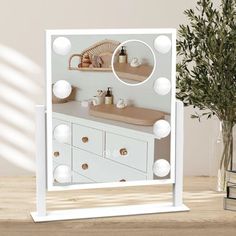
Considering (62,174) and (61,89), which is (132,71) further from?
(62,174)

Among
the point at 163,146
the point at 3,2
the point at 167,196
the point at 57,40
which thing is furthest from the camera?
the point at 3,2

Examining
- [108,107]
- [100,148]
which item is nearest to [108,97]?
[108,107]

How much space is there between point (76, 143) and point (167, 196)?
361 millimetres

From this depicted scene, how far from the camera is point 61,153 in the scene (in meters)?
1.67

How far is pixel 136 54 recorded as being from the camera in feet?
5.51

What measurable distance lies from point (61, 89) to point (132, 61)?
199 mm

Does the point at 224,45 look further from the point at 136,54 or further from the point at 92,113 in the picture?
the point at 92,113

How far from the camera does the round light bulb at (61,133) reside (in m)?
1.65

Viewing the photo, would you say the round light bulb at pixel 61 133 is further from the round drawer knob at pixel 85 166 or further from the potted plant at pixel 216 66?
the potted plant at pixel 216 66

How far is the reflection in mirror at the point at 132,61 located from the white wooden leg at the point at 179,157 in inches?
5.2

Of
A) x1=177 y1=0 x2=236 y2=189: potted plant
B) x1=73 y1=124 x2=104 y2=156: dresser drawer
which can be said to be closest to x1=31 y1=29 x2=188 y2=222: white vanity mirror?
x1=73 y1=124 x2=104 y2=156: dresser drawer

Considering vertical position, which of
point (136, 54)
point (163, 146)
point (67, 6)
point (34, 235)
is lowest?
point (34, 235)

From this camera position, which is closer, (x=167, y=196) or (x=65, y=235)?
(x=65, y=235)

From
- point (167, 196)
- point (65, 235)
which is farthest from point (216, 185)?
point (65, 235)
